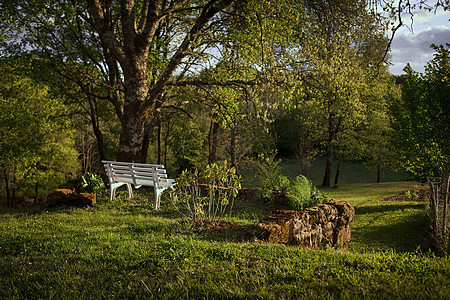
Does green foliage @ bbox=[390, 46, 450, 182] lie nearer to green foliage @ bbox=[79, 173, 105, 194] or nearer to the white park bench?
the white park bench

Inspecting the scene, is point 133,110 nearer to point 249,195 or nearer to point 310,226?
point 249,195

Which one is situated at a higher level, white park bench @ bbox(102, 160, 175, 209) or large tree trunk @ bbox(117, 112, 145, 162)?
large tree trunk @ bbox(117, 112, 145, 162)

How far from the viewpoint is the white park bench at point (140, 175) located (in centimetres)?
769

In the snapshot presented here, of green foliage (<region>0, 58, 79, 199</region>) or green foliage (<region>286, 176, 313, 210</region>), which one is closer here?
green foliage (<region>286, 176, 313, 210</region>)

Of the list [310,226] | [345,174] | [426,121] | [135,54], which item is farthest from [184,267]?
→ [345,174]

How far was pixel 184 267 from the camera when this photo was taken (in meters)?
3.67

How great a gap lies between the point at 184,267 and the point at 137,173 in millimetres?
4749

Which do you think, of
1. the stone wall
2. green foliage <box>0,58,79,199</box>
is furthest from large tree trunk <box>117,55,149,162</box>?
green foliage <box>0,58,79,199</box>

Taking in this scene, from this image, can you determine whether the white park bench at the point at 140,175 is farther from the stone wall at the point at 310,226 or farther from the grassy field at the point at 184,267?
the stone wall at the point at 310,226

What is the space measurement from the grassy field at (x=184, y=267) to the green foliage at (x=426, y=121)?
6.94 metres

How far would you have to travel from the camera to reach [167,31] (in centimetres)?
1417

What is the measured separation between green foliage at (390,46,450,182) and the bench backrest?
760 centimetres

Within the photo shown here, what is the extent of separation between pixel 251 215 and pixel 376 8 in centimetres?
508

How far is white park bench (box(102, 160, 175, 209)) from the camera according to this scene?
7691mm
